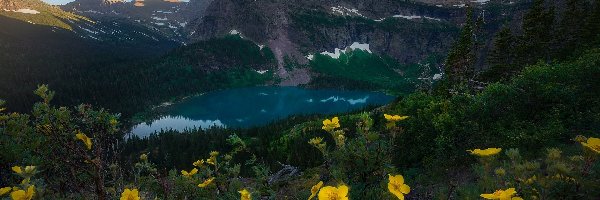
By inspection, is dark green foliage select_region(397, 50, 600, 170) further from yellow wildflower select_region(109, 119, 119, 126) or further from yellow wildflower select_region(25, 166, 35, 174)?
yellow wildflower select_region(25, 166, 35, 174)

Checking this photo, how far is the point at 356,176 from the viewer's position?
309 inches

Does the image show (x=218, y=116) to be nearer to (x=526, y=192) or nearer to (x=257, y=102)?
(x=257, y=102)

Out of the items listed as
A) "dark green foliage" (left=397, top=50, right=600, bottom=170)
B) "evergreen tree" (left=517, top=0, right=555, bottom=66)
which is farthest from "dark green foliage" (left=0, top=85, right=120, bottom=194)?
"evergreen tree" (left=517, top=0, right=555, bottom=66)

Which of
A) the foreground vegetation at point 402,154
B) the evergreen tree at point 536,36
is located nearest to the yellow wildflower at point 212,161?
the foreground vegetation at point 402,154

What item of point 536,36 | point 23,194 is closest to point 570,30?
point 536,36

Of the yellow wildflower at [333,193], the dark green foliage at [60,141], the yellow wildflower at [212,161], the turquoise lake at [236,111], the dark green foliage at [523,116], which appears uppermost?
the yellow wildflower at [333,193]

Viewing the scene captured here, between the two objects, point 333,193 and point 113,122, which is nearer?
point 333,193

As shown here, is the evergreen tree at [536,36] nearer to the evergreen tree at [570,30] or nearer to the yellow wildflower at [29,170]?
the evergreen tree at [570,30]

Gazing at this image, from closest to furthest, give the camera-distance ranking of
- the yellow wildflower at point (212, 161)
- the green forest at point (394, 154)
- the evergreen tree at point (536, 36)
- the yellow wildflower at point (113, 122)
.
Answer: the green forest at point (394, 154) < the yellow wildflower at point (113, 122) < the yellow wildflower at point (212, 161) < the evergreen tree at point (536, 36)

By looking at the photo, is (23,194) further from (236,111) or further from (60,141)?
(236,111)

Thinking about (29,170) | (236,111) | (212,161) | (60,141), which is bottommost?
(236,111)

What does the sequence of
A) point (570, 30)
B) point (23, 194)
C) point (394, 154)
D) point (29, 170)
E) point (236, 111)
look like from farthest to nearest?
point (236, 111) < point (570, 30) < point (394, 154) < point (29, 170) < point (23, 194)

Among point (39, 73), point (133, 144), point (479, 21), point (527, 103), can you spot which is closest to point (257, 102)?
point (133, 144)

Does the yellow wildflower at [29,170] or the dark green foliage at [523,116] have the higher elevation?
the yellow wildflower at [29,170]
